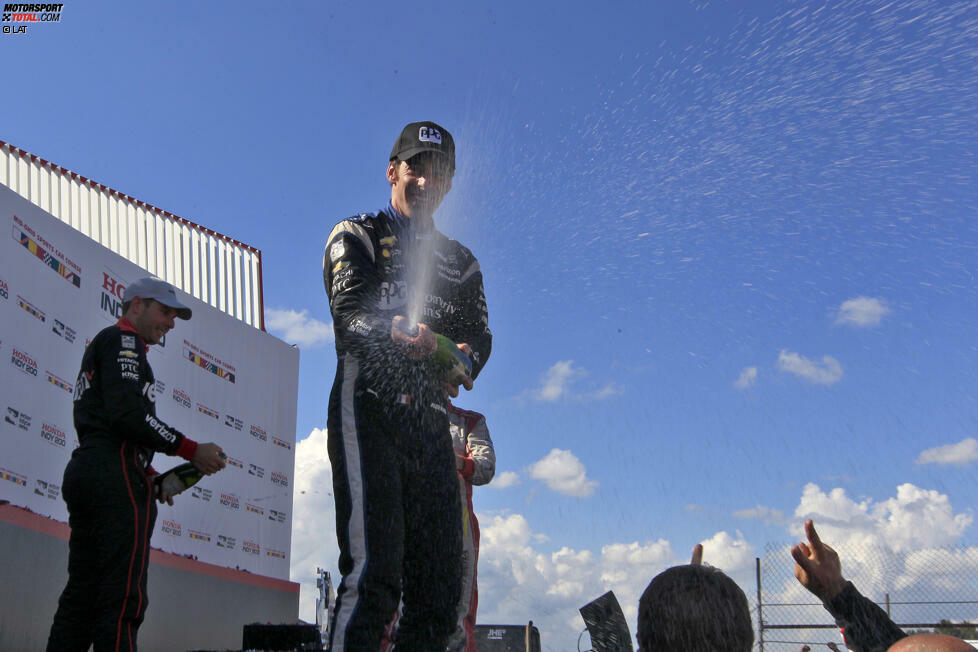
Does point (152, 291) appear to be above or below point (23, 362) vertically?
below

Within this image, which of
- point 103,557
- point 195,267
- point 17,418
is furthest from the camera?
point 195,267

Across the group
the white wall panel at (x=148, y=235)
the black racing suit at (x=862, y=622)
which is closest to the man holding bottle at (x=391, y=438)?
the black racing suit at (x=862, y=622)

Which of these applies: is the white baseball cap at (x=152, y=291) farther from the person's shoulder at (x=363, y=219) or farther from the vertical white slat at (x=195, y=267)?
the vertical white slat at (x=195, y=267)

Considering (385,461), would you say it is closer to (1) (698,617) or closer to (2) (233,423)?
(1) (698,617)

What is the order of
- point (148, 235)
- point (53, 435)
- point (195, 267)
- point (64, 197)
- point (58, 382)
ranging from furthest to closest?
1. point (195, 267)
2. point (148, 235)
3. point (64, 197)
4. point (58, 382)
5. point (53, 435)

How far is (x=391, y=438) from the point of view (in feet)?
8.46

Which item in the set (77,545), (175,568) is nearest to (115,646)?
(77,545)

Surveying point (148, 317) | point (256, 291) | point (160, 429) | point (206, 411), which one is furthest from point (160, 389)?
point (160, 429)

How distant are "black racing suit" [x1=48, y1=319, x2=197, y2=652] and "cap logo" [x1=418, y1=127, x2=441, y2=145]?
1294 mm

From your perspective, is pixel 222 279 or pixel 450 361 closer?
pixel 450 361

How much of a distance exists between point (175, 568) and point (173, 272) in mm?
2956

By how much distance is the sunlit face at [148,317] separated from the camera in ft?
10.5

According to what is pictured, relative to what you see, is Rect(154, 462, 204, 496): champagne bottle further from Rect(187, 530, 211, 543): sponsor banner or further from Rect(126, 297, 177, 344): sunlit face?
Rect(187, 530, 211, 543): sponsor banner

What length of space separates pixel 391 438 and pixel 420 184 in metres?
0.99
